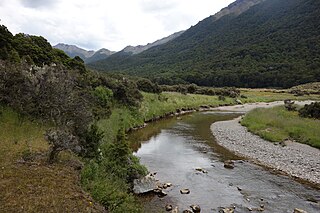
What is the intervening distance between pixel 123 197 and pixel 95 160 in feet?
12.3

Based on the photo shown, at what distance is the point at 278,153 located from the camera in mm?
22000

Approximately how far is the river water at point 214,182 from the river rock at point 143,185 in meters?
0.40

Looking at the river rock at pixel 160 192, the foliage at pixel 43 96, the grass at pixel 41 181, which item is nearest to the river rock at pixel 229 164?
the river rock at pixel 160 192

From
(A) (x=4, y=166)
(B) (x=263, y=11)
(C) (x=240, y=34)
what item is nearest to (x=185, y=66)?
(C) (x=240, y=34)

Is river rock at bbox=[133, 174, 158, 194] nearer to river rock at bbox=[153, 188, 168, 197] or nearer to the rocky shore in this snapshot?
river rock at bbox=[153, 188, 168, 197]

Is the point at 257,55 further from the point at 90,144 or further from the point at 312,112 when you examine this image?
the point at 90,144

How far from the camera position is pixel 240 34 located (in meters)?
182

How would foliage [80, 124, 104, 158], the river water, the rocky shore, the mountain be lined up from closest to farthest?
1. the river water
2. foliage [80, 124, 104, 158]
3. the rocky shore
4. the mountain

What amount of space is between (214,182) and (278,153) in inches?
325

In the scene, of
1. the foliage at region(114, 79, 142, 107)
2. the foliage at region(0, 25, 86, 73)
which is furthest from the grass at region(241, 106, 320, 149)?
the foliage at region(0, 25, 86, 73)

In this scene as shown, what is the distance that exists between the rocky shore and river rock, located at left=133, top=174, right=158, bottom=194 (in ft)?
29.1

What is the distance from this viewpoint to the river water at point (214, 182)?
1336 centimetres

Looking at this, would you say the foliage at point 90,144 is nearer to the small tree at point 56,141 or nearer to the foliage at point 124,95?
the small tree at point 56,141

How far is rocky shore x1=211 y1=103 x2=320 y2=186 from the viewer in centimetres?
1806
